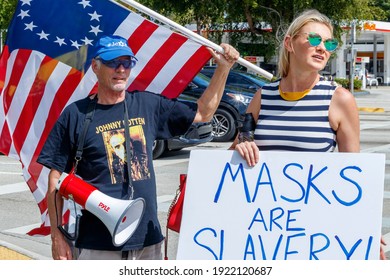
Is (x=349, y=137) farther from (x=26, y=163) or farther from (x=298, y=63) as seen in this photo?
(x=26, y=163)

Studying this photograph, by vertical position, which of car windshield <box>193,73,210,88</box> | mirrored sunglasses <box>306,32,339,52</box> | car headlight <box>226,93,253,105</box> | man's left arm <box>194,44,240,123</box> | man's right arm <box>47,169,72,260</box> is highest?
mirrored sunglasses <box>306,32,339,52</box>

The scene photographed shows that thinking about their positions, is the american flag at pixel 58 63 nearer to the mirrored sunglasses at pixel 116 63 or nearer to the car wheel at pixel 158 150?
the mirrored sunglasses at pixel 116 63

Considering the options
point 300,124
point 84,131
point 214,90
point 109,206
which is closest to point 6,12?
point 214,90

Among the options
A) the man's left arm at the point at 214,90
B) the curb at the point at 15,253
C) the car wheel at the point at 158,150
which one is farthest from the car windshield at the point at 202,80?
the man's left arm at the point at 214,90

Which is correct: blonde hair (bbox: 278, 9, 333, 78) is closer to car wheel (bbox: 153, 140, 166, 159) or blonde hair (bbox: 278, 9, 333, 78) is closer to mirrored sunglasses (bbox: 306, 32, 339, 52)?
mirrored sunglasses (bbox: 306, 32, 339, 52)

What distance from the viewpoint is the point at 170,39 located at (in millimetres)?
4727

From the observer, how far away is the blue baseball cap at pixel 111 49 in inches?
148

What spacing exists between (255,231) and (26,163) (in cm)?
184

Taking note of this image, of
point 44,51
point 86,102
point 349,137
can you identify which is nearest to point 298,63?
point 349,137

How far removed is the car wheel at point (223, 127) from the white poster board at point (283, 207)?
1262 cm

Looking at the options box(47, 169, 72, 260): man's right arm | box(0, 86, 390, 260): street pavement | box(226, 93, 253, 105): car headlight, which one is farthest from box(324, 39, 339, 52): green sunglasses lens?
box(226, 93, 253, 105): car headlight

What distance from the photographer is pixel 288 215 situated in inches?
139

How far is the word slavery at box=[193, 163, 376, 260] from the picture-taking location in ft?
11.3

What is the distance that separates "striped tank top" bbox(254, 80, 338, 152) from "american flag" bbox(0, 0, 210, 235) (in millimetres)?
1021
